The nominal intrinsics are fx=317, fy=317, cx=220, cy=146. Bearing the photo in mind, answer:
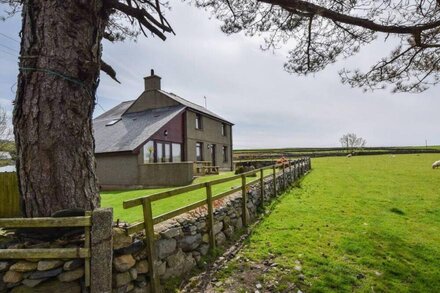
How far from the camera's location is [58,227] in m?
3.62

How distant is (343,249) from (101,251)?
4.87 m

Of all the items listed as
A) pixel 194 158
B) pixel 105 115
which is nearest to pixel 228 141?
pixel 194 158

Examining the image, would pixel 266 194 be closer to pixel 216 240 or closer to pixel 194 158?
pixel 216 240

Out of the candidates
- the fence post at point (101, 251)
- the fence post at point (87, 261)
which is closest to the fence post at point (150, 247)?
the fence post at point (101, 251)

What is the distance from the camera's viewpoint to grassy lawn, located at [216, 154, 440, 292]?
5020 millimetres

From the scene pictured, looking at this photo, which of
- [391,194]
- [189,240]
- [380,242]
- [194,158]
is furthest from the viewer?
[194,158]

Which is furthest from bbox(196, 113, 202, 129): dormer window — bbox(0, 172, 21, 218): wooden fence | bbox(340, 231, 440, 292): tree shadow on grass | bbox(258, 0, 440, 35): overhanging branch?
bbox(258, 0, 440, 35): overhanging branch

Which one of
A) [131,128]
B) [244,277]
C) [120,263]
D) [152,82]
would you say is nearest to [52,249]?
[120,263]

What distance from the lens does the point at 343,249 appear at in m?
6.41

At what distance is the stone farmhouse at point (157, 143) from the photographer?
58.6 ft

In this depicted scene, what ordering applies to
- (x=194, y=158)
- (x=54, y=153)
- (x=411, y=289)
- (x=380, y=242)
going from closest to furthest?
1. (x=54, y=153)
2. (x=411, y=289)
3. (x=380, y=242)
4. (x=194, y=158)

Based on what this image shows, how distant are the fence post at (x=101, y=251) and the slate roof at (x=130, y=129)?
14701 millimetres

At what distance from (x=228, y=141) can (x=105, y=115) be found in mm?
11413

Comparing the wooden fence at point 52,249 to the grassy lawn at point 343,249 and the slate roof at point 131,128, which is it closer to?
the grassy lawn at point 343,249
